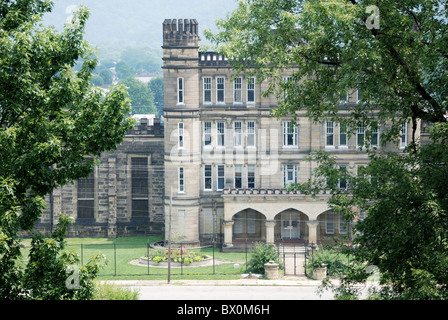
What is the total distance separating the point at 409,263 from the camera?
1570 centimetres

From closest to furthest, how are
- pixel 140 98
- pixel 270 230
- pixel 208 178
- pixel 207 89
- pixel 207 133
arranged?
pixel 270 230 → pixel 207 89 → pixel 207 133 → pixel 208 178 → pixel 140 98

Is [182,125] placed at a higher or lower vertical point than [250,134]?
higher

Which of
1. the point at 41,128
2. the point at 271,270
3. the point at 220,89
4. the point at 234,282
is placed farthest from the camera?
the point at 220,89

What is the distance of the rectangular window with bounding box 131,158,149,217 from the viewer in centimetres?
5453

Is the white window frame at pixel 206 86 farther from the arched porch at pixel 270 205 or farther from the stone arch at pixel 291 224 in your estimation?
the stone arch at pixel 291 224

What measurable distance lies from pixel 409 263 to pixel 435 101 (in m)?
4.86

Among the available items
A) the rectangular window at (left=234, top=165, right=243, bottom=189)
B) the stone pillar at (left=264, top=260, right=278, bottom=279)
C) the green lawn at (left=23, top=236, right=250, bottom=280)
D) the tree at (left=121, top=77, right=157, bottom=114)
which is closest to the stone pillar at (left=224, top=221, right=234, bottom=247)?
the green lawn at (left=23, top=236, right=250, bottom=280)

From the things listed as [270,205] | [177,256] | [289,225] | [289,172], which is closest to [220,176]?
[270,205]

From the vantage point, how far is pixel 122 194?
54688 mm

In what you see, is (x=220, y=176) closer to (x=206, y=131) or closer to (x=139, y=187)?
(x=206, y=131)

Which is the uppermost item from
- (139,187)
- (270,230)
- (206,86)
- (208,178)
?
(206,86)

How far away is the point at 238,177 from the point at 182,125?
6.27 meters

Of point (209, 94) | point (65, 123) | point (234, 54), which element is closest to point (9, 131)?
point (65, 123)

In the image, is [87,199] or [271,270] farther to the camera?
[87,199]
